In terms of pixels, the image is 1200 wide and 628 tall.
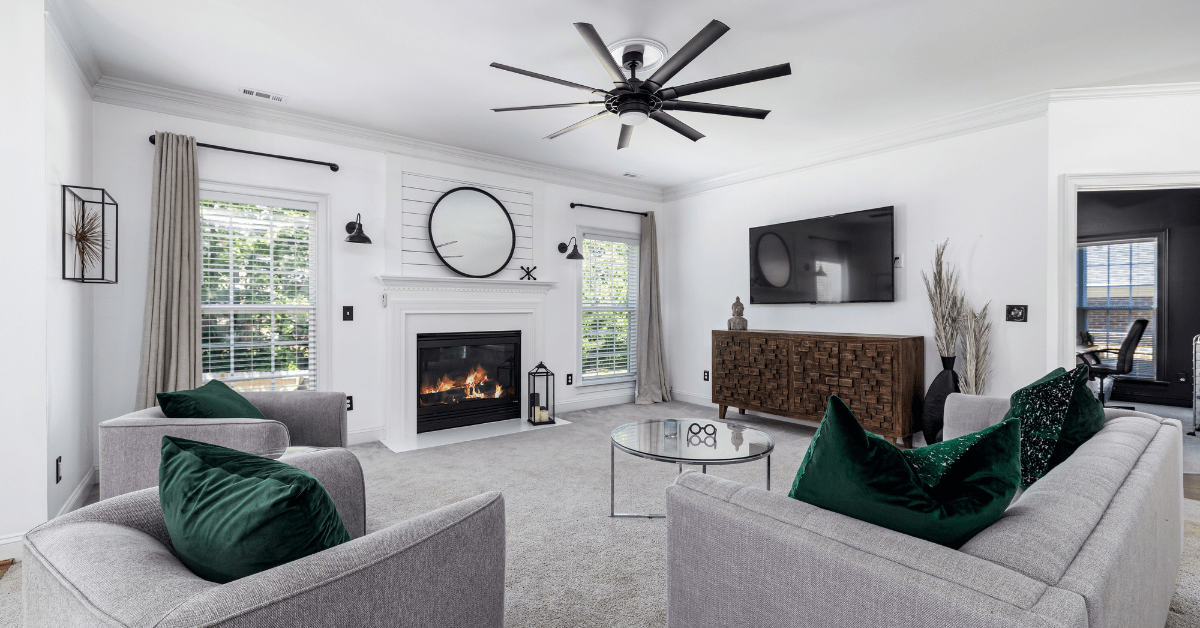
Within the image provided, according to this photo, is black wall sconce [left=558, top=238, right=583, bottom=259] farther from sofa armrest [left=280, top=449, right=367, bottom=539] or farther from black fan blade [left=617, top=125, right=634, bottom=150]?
sofa armrest [left=280, top=449, right=367, bottom=539]

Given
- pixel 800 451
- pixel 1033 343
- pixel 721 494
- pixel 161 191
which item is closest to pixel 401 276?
pixel 161 191

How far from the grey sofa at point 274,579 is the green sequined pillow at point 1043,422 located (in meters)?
1.67

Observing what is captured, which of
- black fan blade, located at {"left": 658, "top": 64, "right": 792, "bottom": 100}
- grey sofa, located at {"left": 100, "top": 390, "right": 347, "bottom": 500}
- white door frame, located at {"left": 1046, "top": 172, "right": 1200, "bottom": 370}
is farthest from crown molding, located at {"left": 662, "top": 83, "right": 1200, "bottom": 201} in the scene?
grey sofa, located at {"left": 100, "top": 390, "right": 347, "bottom": 500}

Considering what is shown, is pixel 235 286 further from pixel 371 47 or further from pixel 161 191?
pixel 371 47

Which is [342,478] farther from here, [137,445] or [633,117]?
[633,117]

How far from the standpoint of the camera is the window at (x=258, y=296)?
3.69 metres

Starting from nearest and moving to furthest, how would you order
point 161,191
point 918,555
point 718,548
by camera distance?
point 918,555, point 718,548, point 161,191

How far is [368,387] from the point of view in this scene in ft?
14.0

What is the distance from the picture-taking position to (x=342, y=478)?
1.71m

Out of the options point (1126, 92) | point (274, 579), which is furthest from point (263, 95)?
point (1126, 92)

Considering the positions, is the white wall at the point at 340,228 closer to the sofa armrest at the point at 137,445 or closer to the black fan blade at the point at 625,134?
the sofa armrest at the point at 137,445

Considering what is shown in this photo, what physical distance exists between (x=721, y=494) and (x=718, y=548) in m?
0.11

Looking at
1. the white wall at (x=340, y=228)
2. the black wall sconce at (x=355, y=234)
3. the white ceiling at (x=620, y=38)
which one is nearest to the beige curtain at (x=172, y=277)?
the white wall at (x=340, y=228)

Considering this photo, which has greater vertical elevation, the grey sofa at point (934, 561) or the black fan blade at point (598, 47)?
the black fan blade at point (598, 47)
